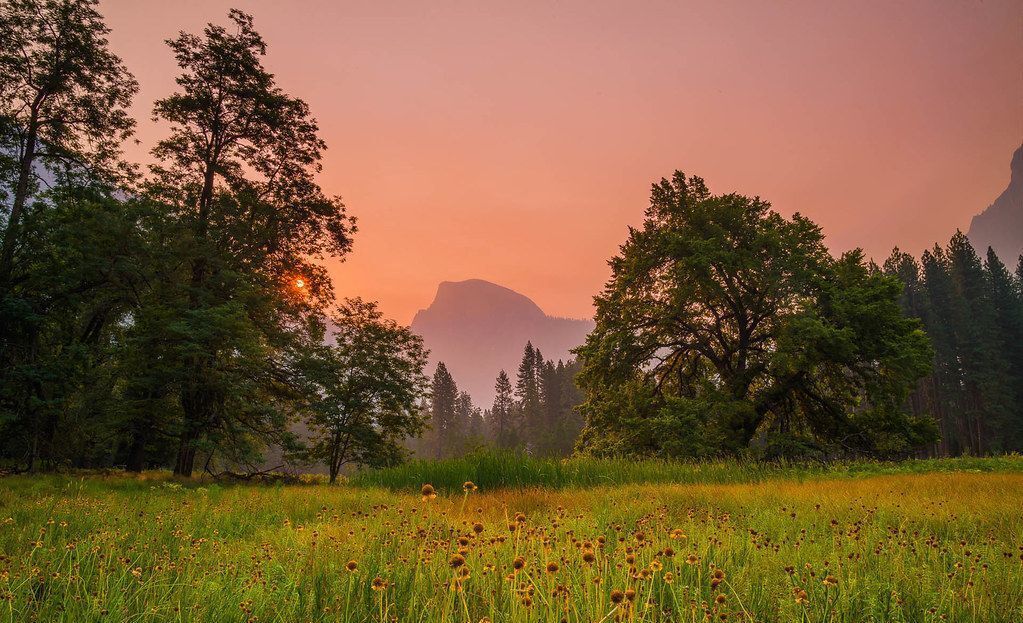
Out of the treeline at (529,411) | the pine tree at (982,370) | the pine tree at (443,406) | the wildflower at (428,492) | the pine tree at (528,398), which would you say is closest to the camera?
the wildflower at (428,492)

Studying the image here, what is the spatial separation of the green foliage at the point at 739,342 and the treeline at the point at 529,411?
167 ft

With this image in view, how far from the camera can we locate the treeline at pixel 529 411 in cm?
7812

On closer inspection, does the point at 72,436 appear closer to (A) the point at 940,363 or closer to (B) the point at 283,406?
(B) the point at 283,406

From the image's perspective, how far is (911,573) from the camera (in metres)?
3.18

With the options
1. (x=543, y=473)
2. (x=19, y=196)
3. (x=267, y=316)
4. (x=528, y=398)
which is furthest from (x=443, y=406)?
(x=543, y=473)

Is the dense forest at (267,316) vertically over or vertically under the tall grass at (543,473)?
over

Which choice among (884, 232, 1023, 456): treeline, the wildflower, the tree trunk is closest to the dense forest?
the tree trunk

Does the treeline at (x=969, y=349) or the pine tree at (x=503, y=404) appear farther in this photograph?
the pine tree at (x=503, y=404)

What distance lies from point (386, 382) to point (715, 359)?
16.8 metres

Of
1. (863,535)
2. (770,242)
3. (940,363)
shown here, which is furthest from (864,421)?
(940,363)

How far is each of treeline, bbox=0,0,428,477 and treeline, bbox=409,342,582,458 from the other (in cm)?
5594

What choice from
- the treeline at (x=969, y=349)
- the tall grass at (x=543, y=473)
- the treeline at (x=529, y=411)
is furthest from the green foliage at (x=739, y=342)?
the treeline at (x=529, y=411)

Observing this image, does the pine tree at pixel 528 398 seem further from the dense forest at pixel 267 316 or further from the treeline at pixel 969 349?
the dense forest at pixel 267 316

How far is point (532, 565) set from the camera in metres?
2.97
